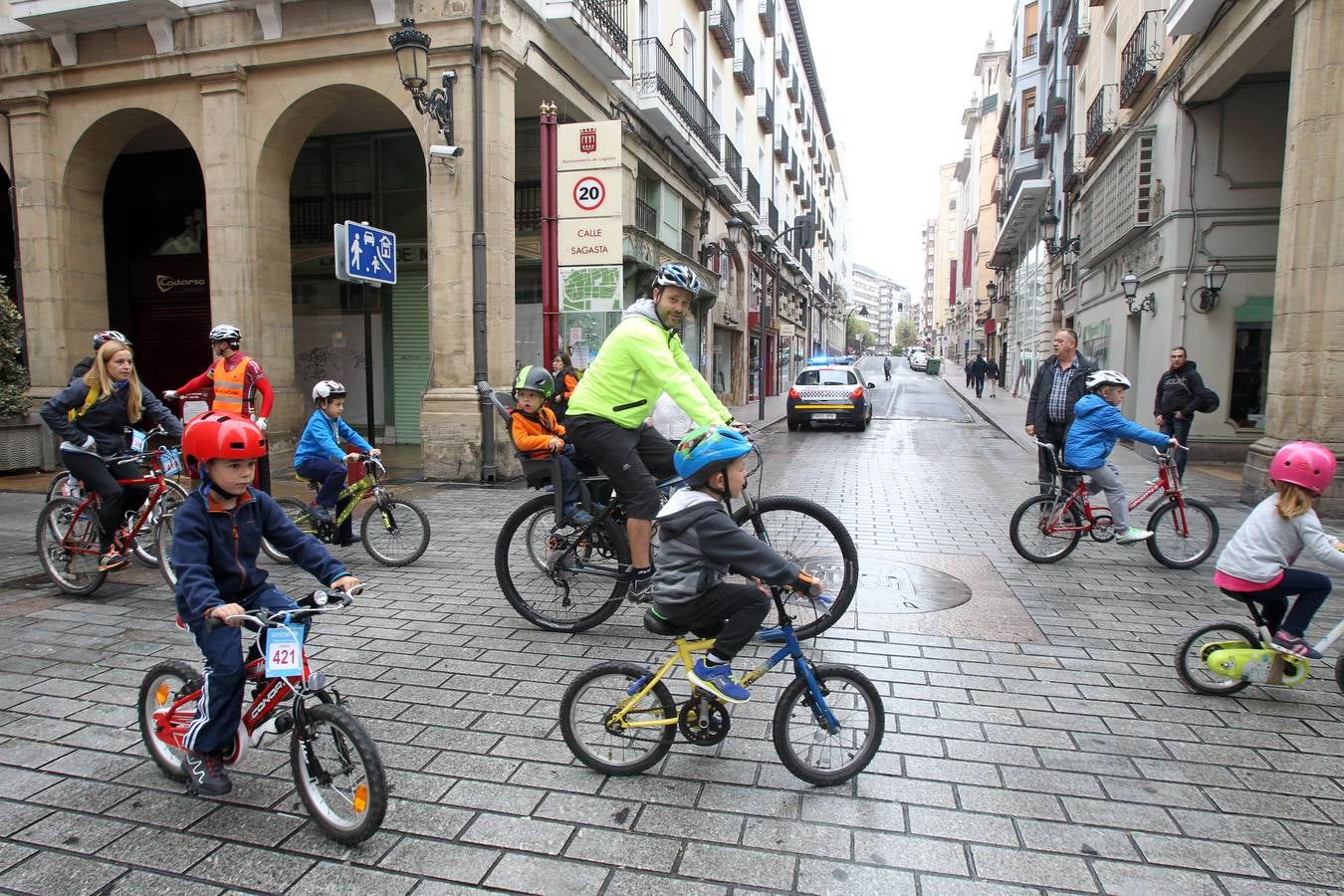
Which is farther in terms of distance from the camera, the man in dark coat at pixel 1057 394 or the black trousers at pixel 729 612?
the man in dark coat at pixel 1057 394

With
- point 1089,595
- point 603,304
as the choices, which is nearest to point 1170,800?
point 1089,595

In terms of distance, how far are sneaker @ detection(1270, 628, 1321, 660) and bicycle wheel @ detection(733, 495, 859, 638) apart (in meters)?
1.93

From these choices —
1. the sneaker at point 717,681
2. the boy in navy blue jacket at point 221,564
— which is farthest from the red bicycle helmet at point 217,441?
the sneaker at point 717,681

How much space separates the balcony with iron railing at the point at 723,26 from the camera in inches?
912

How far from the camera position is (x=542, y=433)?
17.2ft

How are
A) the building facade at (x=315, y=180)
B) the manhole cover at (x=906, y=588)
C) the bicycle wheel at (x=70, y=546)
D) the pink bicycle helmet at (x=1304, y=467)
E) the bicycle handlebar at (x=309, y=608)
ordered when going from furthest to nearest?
the building facade at (x=315, y=180)
the bicycle wheel at (x=70, y=546)
the manhole cover at (x=906, y=588)
the pink bicycle helmet at (x=1304, y=467)
the bicycle handlebar at (x=309, y=608)

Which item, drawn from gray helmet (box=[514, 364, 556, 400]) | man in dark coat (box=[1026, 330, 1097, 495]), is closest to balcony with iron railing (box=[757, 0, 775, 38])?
man in dark coat (box=[1026, 330, 1097, 495])

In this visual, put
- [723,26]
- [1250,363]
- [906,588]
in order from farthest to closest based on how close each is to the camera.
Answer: [723,26] → [1250,363] → [906,588]

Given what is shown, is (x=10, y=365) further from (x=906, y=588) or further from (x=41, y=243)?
(x=906, y=588)

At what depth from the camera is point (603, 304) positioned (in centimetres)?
1148

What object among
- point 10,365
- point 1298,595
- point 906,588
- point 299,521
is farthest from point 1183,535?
point 10,365

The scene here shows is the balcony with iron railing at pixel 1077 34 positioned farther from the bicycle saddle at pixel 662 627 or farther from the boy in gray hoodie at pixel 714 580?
the bicycle saddle at pixel 662 627

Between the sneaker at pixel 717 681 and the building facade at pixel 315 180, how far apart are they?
25.3 ft

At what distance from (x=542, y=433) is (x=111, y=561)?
3.24m
